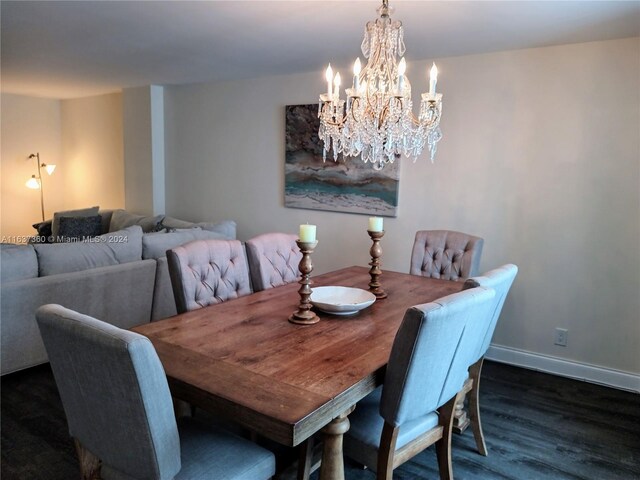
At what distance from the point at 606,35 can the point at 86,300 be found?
3.92 meters

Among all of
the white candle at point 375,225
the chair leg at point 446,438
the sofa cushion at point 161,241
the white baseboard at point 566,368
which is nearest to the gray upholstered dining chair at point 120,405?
the chair leg at point 446,438

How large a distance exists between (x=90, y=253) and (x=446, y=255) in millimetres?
2557

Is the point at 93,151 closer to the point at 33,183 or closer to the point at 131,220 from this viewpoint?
the point at 33,183

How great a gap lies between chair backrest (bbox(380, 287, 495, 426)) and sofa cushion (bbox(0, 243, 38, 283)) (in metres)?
2.63

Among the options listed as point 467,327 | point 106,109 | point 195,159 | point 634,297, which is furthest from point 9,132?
point 634,297

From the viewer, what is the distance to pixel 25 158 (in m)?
6.54

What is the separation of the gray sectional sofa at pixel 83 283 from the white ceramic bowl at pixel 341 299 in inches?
70.4

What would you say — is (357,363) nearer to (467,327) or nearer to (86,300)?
(467,327)

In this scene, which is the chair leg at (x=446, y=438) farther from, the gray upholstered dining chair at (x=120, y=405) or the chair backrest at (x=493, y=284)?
the gray upholstered dining chair at (x=120, y=405)

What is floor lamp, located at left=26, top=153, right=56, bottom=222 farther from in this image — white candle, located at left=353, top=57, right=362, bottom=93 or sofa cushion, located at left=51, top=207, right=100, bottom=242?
white candle, located at left=353, top=57, right=362, bottom=93

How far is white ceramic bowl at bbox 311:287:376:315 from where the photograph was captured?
216 centimetres

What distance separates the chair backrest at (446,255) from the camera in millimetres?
3094

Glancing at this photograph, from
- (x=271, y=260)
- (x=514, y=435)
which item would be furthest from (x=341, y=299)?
(x=514, y=435)

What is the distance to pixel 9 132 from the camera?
6.34 meters
